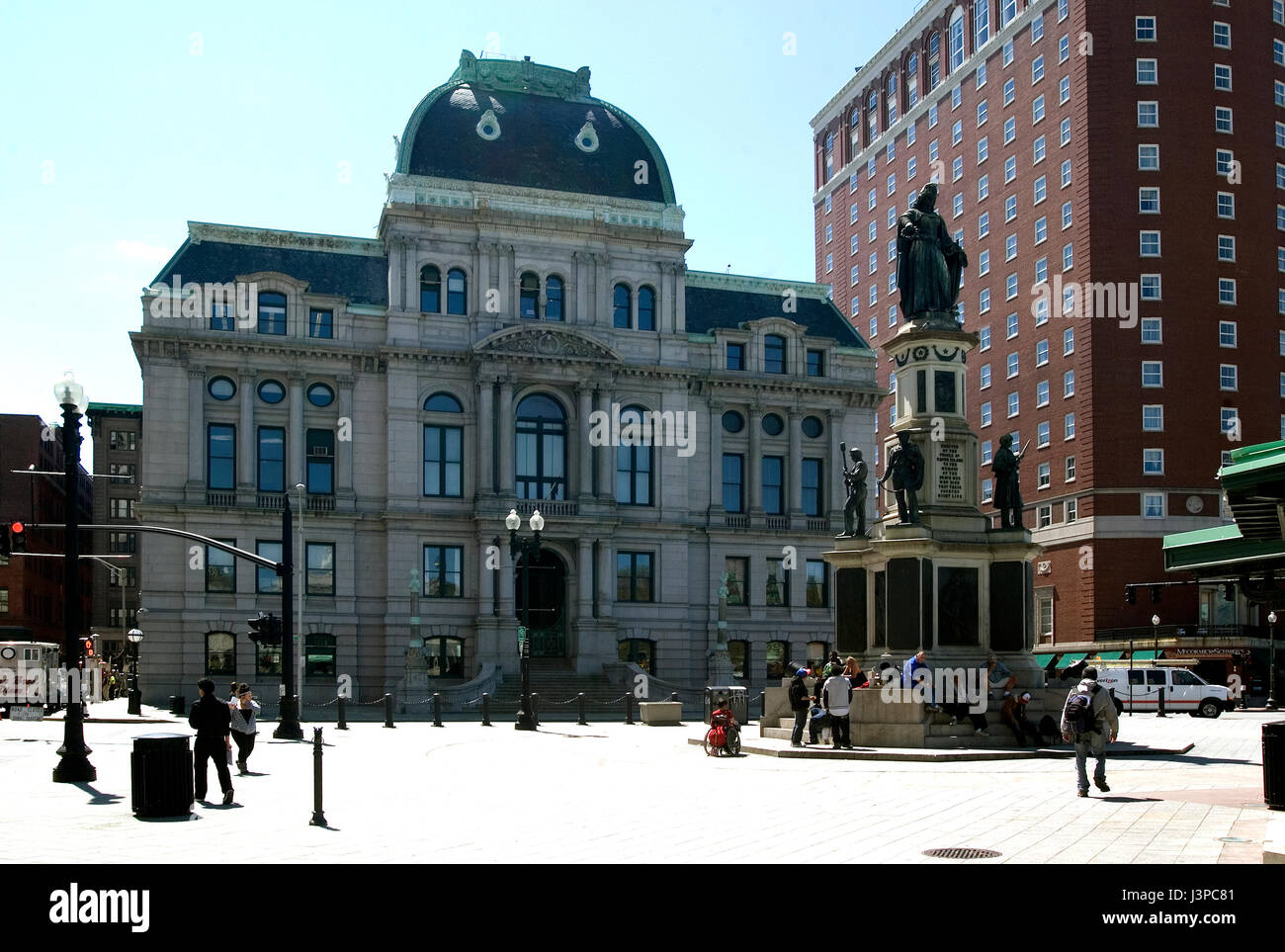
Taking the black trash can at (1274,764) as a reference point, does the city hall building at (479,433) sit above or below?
above

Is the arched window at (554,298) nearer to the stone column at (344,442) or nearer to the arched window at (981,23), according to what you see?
the stone column at (344,442)

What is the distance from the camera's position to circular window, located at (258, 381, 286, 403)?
6062 centimetres

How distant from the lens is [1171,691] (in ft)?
173

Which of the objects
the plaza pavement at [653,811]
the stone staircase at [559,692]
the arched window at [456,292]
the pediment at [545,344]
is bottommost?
the stone staircase at [559,692]

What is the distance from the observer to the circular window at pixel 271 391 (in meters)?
60.6

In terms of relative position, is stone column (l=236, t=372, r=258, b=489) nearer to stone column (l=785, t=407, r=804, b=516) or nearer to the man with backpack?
stone column (l=785, t=407, r=804, b=516)

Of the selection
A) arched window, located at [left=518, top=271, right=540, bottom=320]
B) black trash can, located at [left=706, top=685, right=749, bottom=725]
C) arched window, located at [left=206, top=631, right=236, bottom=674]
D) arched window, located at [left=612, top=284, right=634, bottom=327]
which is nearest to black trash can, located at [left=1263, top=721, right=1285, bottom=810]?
black trash can, located at [left=706, top=685, right=749, bottom=725]

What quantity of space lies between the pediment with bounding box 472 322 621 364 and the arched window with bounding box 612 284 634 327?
2.53 m

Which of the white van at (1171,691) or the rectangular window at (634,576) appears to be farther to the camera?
the rectangular window at (634,576)

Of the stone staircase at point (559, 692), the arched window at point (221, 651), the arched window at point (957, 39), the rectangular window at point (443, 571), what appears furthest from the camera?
the arched window at point (957, 39)

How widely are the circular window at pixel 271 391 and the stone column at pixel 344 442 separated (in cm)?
253

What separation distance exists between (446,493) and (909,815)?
4605 centimetres

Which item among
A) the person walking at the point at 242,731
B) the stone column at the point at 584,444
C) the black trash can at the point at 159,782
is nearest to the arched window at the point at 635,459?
the stone column at the point at 584,444

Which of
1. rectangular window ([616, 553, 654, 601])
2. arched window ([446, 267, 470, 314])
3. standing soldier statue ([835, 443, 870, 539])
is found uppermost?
arched window ([446, 267, 470, 314])
